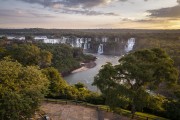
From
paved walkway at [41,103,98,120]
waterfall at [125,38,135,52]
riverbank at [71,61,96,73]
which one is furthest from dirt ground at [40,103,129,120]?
waterfall at [125,38,135,52]

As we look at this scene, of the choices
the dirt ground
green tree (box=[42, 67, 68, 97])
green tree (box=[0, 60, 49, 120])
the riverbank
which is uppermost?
green tree (box=[0, 60, 49, 120])

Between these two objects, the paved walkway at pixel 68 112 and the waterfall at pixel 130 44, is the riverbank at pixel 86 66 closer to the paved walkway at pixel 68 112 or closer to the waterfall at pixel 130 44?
the waterfall at pixel 130 44

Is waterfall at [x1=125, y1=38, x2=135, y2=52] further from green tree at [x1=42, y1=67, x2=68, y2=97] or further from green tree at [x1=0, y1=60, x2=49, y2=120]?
green tree at [x1=0, y1=60, x2=49, y2=120]

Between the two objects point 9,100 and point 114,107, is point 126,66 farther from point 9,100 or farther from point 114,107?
point 9,100

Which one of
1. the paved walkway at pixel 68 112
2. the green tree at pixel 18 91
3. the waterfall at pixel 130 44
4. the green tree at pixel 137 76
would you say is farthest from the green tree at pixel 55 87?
the waterfall at pixel 130 44

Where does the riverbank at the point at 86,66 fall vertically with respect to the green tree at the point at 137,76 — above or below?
below

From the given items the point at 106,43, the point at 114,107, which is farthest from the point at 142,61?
the point at 106,43
